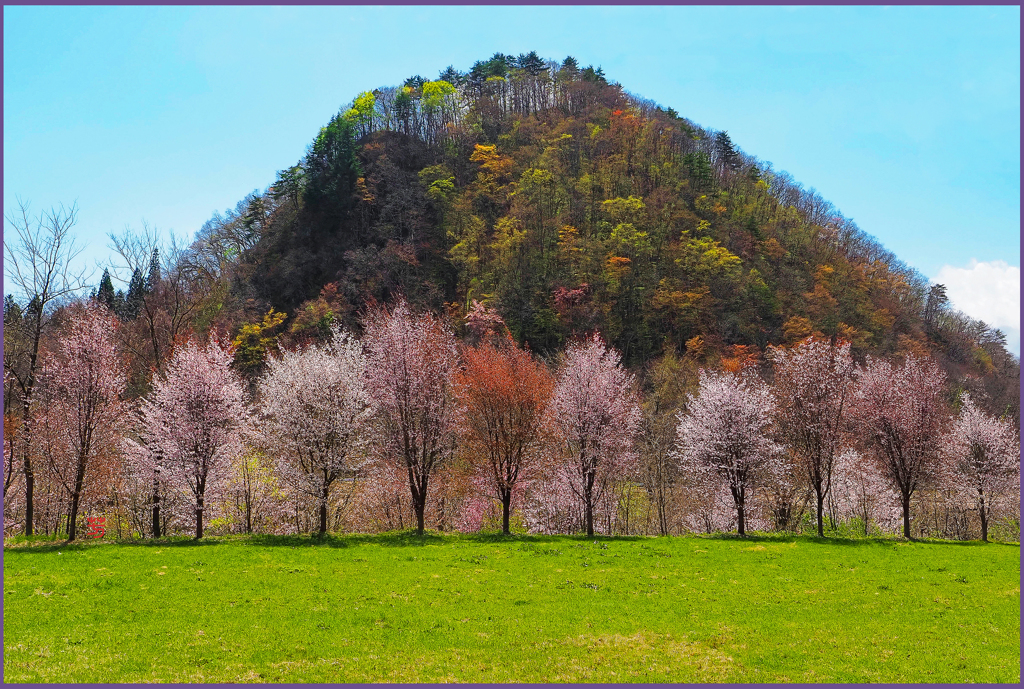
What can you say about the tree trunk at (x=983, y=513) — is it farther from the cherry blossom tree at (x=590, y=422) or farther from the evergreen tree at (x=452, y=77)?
the evergreen tree at (x=452, y=77)

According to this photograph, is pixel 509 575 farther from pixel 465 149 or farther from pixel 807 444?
pixel 465 149

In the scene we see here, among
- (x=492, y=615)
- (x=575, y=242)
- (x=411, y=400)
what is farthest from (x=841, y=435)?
(x=575, y=242)

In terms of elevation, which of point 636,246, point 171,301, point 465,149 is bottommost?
point 171,301

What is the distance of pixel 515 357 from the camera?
5309 cm

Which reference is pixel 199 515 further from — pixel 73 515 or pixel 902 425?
pixel 902 425

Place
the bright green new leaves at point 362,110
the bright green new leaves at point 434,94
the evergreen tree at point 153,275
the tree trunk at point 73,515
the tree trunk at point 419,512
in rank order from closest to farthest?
the tree trunk at point 73,515 < the tree trunk at point 419,512 < the evergreen tree at point 153,275 < the bright green new leaves at point 362,110 < the bright green new leaves at point 434,94

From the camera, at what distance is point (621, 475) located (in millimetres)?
39844

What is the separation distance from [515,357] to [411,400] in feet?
79.2

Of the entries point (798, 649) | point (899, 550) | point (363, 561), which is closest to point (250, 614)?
point (363, 561)

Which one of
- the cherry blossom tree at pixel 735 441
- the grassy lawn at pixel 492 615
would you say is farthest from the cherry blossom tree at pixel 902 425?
the grassy lawn at pixel 492 615

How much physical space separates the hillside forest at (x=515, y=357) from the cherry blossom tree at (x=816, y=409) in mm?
166

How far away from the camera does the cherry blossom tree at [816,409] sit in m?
32.8

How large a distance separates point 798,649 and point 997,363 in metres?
90.5

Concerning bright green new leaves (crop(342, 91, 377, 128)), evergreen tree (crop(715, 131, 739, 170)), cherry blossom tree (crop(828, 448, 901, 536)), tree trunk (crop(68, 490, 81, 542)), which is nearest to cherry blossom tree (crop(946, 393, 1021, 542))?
cherry blossom tree (crop(828, 448, 901, 536))
